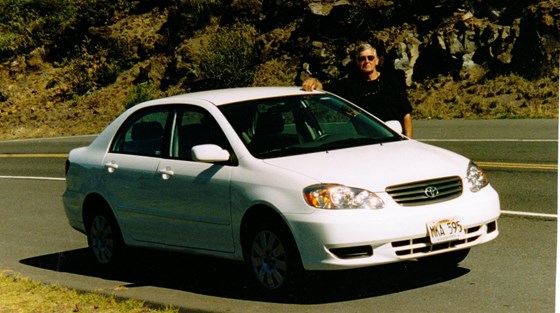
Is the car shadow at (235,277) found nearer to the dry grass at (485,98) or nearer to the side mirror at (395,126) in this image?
the side mirror at (395,126)

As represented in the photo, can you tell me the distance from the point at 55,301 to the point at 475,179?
337cm

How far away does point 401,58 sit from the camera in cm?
3316

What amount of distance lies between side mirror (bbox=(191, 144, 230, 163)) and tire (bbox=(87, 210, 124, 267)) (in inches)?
66.6

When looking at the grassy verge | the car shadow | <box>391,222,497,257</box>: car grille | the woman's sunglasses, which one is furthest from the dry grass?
the grassy verge

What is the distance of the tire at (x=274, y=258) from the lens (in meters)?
7.59

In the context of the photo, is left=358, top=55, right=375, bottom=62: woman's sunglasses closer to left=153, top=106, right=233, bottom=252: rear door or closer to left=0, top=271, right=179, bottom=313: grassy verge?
left=153, top=106, right=233, bottom=252: rear door

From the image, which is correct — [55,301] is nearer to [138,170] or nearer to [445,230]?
[138,170]

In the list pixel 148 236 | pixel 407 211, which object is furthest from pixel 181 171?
pixel 407 211

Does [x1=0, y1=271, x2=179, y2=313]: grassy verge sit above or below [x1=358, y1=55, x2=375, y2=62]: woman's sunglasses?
below

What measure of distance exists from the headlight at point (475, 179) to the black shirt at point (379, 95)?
2313 millimetres

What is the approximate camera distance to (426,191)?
7.56 metres

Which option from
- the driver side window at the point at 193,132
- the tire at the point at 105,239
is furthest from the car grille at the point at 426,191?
the tire at the point at 105,239

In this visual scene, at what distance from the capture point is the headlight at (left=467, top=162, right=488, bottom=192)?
791 cm

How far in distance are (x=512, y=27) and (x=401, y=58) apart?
3474mm
